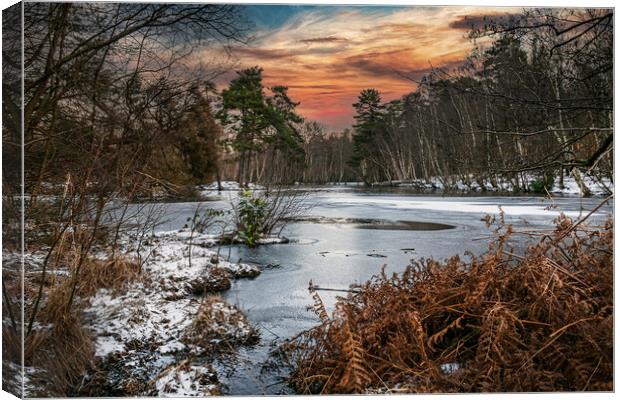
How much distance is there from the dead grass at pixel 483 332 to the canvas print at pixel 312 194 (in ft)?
0.05

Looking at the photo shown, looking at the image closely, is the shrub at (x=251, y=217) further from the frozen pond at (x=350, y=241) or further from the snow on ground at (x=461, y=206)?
the snow on ground at (x=461, y=206)

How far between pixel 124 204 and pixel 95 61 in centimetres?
91

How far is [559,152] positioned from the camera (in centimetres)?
381

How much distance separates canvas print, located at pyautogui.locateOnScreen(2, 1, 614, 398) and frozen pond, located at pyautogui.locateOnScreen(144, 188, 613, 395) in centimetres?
2

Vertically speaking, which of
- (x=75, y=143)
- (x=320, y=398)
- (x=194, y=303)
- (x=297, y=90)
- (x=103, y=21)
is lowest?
(x=320, y=398)

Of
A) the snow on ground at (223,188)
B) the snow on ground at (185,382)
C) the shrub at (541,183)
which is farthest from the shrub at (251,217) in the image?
the shrub at (541,183)

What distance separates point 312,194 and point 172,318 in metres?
1.36

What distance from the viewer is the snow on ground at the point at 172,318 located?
3527 mm

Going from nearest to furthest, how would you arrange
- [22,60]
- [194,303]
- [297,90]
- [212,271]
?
[22,60] < [297,90] < [194,303] < [212,271]

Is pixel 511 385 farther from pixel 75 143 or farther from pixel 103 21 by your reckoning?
pixel 103 21

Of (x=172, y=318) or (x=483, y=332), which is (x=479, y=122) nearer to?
(x=483, y=332)

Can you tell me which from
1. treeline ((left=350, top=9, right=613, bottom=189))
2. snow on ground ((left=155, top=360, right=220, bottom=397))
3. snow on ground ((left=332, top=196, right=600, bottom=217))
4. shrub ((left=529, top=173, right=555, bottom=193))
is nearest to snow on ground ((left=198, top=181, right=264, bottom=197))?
snow on ground ((left=332, top=196, right=600, bottom=217))

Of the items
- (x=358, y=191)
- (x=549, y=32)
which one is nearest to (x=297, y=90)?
(x=358, y=191)

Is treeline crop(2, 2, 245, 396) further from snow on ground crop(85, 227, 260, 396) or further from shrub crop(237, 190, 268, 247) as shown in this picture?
shrub crop(237, 190, 268, 247)
